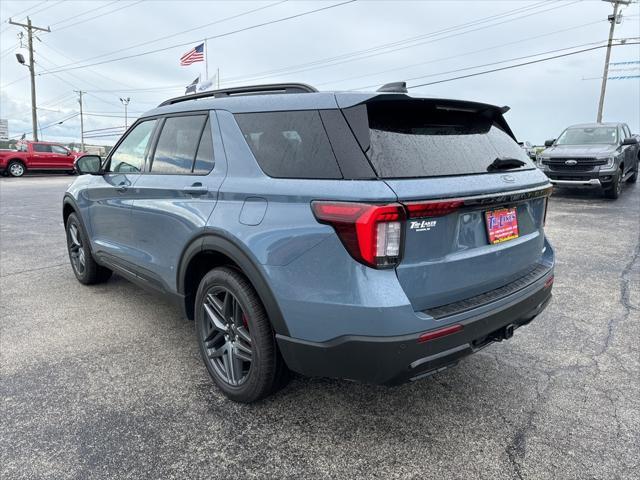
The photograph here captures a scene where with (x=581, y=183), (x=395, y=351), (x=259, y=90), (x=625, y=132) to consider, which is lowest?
(x=395, y=351)

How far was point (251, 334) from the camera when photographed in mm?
2404

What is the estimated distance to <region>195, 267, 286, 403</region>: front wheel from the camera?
2.39m

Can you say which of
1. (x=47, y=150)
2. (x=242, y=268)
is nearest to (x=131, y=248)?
(x=242, y=268)

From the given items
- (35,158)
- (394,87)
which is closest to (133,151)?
(394,87)

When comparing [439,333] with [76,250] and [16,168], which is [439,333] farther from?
[16,168]

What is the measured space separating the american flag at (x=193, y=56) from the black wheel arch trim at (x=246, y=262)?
2057cm

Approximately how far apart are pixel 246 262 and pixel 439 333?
3.33 ft

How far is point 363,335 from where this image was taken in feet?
6.47

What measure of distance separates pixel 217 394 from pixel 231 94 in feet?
6.46

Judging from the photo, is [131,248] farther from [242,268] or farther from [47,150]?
[47,150]

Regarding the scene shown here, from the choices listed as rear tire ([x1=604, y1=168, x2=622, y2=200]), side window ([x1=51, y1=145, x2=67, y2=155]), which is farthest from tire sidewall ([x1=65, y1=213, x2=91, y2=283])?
side window ([x1=51, y1=145, x2=67, y2=155])

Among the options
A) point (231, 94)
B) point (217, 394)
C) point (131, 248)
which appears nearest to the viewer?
point (217, 394)

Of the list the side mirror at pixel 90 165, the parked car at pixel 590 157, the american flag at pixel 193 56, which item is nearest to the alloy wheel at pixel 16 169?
the american flag at pixel 193 56

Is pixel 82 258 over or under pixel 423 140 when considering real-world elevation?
under
